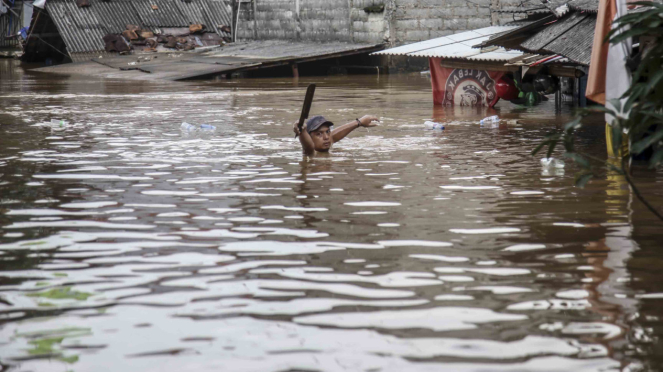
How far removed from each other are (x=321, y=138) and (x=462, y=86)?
23.6 feet

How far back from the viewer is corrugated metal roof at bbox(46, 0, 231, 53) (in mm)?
34000

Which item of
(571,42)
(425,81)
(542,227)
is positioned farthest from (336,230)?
(425,81)

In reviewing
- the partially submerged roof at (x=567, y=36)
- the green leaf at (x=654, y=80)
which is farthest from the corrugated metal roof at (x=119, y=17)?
the green leaf at (x=654, y=80)

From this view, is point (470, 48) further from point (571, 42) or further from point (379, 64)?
point (379, 64)

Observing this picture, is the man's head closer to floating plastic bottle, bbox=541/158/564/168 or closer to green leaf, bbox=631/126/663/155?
floating plastic bottle, bbox=541/158/564/168

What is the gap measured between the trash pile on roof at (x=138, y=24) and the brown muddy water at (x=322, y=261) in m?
25.3

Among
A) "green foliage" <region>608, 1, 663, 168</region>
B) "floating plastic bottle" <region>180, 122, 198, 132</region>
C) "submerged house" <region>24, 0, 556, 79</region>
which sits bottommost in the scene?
"floating plastic bottle" <region>180, 122, 198, 132</region>

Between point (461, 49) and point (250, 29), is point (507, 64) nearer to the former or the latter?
point (461, 49)

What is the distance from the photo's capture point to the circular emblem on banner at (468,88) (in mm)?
15945

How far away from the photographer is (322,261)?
16.3ft

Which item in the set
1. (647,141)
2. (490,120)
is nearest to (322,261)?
(647,141)

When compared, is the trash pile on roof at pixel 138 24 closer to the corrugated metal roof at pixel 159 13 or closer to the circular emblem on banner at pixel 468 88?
the corrugated metal roof at pixel 159 13

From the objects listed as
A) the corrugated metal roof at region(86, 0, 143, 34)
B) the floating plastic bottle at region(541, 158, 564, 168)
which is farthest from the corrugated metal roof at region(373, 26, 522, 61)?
the corrugated metal roof at region(86, 0, 143, 34)

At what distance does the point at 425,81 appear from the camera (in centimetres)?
2388
